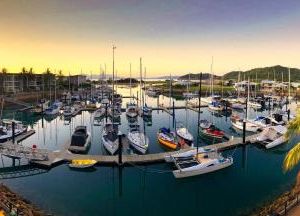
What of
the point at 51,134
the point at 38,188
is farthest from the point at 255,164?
the point at 51,134

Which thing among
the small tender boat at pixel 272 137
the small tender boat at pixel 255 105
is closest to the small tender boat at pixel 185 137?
the small tender boat at pixel 272 137

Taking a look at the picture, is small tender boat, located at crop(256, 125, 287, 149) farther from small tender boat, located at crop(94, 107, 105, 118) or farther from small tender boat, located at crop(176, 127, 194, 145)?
small tender boat, located at crop(94, 107, 105, 118)

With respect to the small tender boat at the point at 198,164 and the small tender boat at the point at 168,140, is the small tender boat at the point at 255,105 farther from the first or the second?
the small tender boat at the point at 198,164

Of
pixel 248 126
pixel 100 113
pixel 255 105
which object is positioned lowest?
pixel 248 126

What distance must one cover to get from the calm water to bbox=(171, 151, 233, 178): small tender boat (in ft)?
Answer: 2.11

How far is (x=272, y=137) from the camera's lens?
5062cm

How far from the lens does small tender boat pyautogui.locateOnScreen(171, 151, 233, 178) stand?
3609 cm

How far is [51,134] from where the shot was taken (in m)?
60.7

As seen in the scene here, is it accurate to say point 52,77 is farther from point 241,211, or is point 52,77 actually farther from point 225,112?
point 241,211

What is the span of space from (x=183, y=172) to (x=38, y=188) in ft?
47.7

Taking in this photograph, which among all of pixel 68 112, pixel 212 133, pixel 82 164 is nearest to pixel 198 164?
pixel 82 164

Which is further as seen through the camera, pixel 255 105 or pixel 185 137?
pixel 255 105

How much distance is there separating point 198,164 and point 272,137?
18.6 metres

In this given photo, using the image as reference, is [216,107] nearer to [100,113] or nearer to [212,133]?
[100,113]
